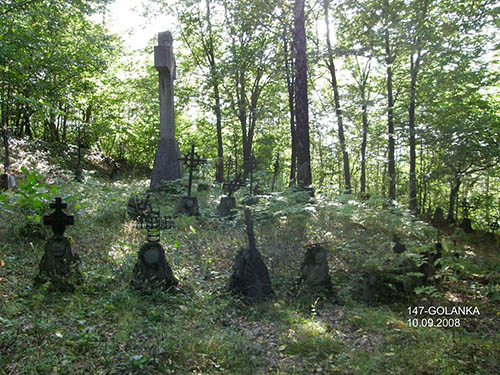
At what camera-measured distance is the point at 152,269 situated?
5414mm

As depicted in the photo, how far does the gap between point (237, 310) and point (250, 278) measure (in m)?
0.62

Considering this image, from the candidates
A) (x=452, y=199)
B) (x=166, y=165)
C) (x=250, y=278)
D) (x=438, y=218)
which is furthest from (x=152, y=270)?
(x=452, y=199)

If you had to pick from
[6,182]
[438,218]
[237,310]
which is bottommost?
[237,310]

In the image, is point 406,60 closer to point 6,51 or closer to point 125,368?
point 6,51

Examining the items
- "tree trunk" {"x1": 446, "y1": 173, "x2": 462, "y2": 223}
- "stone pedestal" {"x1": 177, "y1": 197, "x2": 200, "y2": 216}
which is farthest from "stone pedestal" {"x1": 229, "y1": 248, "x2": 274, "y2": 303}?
"tree trunk" {"x1": 446, "y1": 173, "x2": 462, "y2": 223}

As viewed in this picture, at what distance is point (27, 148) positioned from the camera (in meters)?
15.2

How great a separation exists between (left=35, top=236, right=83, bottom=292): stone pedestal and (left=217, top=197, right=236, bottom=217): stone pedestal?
19.0ft

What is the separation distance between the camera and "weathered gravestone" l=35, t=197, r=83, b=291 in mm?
4977

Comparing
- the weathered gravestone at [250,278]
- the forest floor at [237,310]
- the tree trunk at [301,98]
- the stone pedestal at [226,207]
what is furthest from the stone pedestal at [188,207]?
the weathered gravestone at [250,278]

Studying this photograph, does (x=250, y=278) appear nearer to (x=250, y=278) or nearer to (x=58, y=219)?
(x=250, y=278)

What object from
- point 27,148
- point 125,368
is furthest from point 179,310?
point 27,148

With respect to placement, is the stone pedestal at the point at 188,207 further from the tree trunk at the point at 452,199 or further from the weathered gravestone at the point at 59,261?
the tree trunk at the point at 452,199

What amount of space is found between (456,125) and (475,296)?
534 centimetres

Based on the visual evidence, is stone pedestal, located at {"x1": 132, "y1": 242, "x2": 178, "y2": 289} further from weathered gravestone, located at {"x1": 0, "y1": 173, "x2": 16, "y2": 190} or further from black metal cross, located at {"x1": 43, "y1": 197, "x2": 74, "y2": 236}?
weathered gravestone, located at {"x1": 0, "y1": 173, "x2": 16, "y2": 190}
